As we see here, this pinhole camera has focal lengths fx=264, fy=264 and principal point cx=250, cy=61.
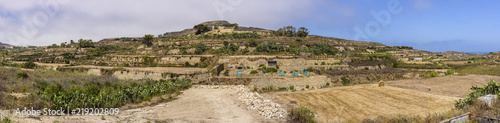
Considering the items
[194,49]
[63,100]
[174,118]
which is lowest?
[174,118]

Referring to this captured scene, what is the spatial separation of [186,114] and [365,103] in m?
10.1

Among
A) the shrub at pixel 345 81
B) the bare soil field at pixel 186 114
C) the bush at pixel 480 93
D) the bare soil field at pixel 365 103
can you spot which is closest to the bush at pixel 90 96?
the bare soil field at pixel 186 114

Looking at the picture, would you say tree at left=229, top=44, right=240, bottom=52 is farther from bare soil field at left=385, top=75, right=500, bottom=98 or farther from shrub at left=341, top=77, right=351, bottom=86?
bare soil field at left=385, top=75, right=500, bottom=98

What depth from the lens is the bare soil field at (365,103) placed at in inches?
497

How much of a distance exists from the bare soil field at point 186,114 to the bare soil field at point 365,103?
3124mm

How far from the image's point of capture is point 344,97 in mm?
17219

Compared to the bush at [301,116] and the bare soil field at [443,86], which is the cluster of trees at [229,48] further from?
the bush at [301,116]

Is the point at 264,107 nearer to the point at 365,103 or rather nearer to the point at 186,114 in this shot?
the point at 186,114

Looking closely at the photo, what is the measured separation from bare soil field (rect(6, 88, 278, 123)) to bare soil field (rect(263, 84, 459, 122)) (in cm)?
312

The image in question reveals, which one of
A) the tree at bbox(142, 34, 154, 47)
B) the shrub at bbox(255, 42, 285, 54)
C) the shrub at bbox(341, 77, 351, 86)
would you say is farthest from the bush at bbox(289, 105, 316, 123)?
the tree at bbox(142, 34, 154, 47)

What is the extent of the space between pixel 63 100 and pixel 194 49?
1254 inches

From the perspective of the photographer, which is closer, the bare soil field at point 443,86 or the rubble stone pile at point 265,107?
the rubble stone pile at point 265,107

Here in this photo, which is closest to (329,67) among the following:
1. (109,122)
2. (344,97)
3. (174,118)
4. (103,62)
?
(344,97)

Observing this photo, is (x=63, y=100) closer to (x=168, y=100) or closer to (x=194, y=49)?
(x=168, y=100)
